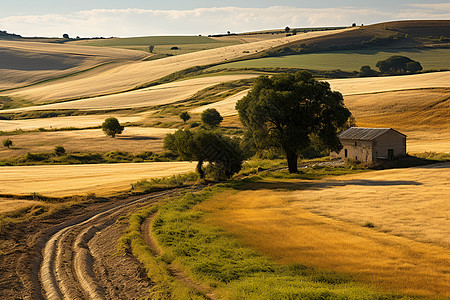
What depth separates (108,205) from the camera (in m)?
35.8

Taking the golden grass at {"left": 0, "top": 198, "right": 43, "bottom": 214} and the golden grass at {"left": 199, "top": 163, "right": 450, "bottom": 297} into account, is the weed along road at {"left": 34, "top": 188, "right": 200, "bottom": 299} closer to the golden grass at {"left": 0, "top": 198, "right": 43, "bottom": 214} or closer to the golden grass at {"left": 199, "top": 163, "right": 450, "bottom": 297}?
the golden grass at {"left": 0, "top": 198, "right": 43, "bottom": 214}

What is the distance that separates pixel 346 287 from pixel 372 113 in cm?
7408

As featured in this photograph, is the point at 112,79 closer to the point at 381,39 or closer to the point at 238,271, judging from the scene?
the point at 381,39

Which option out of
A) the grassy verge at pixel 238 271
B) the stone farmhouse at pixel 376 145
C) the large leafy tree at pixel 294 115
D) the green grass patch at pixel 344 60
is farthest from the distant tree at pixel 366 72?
the grassy verge at pixel 238 271

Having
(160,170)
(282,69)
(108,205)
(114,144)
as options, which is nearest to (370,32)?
(282,69)

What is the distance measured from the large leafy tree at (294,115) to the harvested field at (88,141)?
2438cm

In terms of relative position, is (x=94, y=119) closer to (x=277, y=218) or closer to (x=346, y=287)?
(x=277, y=218)

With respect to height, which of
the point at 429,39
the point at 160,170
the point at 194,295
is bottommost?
the point at 160,170

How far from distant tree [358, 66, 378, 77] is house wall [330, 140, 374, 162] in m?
87.5

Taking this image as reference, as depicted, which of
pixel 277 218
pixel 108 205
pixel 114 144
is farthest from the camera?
pixel 114 144

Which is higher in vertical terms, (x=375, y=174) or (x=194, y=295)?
(x=194, y=295)

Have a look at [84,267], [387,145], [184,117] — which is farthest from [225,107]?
[84,267]

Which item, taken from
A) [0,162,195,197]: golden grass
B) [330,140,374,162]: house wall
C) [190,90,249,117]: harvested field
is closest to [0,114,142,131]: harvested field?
[190,90,249,117]: harvested field

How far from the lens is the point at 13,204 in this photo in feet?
111
